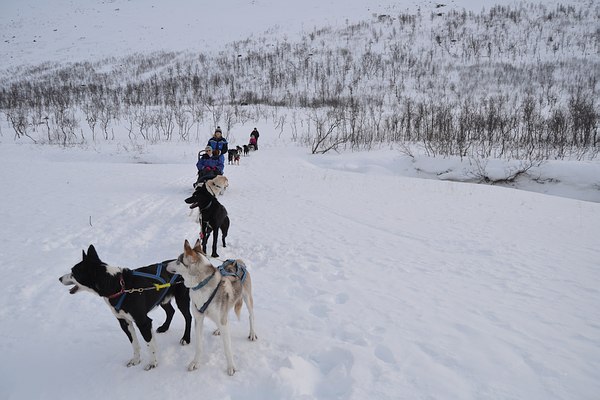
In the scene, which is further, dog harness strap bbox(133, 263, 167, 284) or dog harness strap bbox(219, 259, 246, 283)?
dog harness strap bbox(219, 259, 246, 283)

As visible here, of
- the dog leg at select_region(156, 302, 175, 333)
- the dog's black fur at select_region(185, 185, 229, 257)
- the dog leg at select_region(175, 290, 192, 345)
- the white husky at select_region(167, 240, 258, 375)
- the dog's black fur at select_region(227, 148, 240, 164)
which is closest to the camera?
the white husky at select_region(167, 240, 258, 375)

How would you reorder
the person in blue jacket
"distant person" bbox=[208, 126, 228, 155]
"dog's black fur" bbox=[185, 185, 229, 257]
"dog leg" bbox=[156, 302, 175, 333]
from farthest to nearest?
"distant person" bbox=[208, 126, 228, 155] < the person in blue jacket < "dog's black fur" bbox=[185, 185, 229, 257] < "dog leg" bbox=[156, 302, 175, 333]

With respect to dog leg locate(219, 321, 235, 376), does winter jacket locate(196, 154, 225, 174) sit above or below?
above

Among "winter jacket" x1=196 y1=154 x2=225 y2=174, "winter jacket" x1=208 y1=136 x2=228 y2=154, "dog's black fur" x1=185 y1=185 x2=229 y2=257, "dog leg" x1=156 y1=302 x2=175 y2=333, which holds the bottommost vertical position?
"dog leg" x1=156 y1=302 x2=175 y2=333

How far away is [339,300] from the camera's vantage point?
13.1 ft

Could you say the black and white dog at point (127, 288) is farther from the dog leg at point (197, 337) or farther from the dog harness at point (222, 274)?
the dog harness at point (222, 274)

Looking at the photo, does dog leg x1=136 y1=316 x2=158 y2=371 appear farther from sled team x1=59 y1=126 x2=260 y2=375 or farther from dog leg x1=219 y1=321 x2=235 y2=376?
dog leg x1=219 y1=321 x2=235 y2=376

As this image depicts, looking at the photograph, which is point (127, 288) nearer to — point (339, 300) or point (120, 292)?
point (120, 292)

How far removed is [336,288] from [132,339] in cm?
245

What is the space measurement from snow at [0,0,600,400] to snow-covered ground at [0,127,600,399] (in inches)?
0.8

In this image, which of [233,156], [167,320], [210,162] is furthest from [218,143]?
[167,320]

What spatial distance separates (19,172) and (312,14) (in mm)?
63465

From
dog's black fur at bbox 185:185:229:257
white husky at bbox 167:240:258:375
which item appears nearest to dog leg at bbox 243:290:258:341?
white husky at bbox 167:240:258:375

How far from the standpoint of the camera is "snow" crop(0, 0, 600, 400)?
265 centimetres
